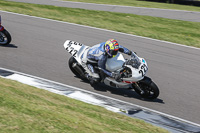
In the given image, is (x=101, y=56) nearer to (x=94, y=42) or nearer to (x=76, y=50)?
(x=76, y=50)

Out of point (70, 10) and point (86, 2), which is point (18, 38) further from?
point (86, 2)

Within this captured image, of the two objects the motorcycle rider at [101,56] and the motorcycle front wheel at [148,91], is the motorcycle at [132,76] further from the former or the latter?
the motorcycle rider at [101,56]

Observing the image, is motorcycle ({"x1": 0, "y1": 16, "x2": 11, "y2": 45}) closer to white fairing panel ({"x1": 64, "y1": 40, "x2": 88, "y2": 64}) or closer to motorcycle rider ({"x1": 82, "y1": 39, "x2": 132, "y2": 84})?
white fairing panel ({"x1": 64, "y1": 40, "x2": 88, "y2": 64})

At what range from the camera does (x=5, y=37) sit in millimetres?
12289

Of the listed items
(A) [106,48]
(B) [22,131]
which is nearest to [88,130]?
(B) [22,131]

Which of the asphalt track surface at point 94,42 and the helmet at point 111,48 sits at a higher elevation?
the helmet at point 111,48

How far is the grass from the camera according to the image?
51.3 ft

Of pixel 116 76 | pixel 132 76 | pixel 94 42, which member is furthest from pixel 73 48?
pixel 94 42

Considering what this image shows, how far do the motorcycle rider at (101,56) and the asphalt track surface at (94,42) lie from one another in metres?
0.47

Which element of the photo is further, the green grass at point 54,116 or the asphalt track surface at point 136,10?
the asphalt track surface at point 136,10

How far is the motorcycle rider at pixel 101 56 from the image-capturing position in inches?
347

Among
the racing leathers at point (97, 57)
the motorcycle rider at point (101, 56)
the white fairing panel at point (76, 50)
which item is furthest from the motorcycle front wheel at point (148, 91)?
the white fairing panel at point (76, 50)

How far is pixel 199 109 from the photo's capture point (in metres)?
8.70

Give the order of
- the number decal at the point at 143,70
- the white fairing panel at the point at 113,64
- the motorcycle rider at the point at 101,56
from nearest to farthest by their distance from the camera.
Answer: the number decal at the point at 143,70 < the motorcycle rider at the point at 101,56 < the white fairing panel at the point at 113,64
